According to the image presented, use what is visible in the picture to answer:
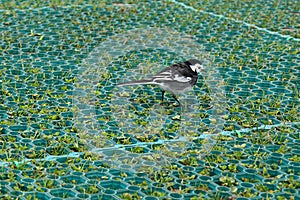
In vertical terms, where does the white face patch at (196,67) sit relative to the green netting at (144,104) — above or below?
above

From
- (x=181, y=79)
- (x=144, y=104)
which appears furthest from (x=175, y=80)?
(x=144, y=104)

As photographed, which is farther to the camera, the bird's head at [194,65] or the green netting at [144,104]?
the bird's head at [194,65]

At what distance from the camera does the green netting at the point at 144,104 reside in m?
5.43

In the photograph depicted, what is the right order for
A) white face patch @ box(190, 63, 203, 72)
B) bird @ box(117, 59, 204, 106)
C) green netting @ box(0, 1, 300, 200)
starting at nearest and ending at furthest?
1. green netting @ box(0, 1, 300, 200)
2. bird @ box(117, 59, 204, 106)
3. white face patch @ box(190, 63, 203, 72)

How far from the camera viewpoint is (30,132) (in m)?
6.22

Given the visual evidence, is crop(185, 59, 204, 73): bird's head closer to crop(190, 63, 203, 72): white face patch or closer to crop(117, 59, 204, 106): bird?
crop(190, 63, 203, 72): white face patch

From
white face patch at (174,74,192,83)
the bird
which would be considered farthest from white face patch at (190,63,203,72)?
white face patch at (174,74,192,83)

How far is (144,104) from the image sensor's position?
6.95 metres

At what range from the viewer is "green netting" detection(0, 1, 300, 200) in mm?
5430

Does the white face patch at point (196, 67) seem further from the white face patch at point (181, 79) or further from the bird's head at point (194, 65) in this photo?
the white face patch at point (181, 79)

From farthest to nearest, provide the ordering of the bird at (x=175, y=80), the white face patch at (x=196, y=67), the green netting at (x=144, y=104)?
the white face patch at (x=196, y=67) < the bird at (x=175, y=80) < the green netting at (x=144, y=104)

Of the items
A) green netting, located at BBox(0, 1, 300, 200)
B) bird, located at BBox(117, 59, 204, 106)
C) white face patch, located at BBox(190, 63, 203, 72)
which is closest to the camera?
green netting, located at BBox(0, 1, 300, 200)

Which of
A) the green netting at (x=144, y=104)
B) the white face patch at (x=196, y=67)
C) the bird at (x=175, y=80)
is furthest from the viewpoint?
the white face patch at (x=196, y=67)

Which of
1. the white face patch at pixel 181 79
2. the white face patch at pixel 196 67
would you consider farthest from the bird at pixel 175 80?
the white face patch at pixel 196 67
